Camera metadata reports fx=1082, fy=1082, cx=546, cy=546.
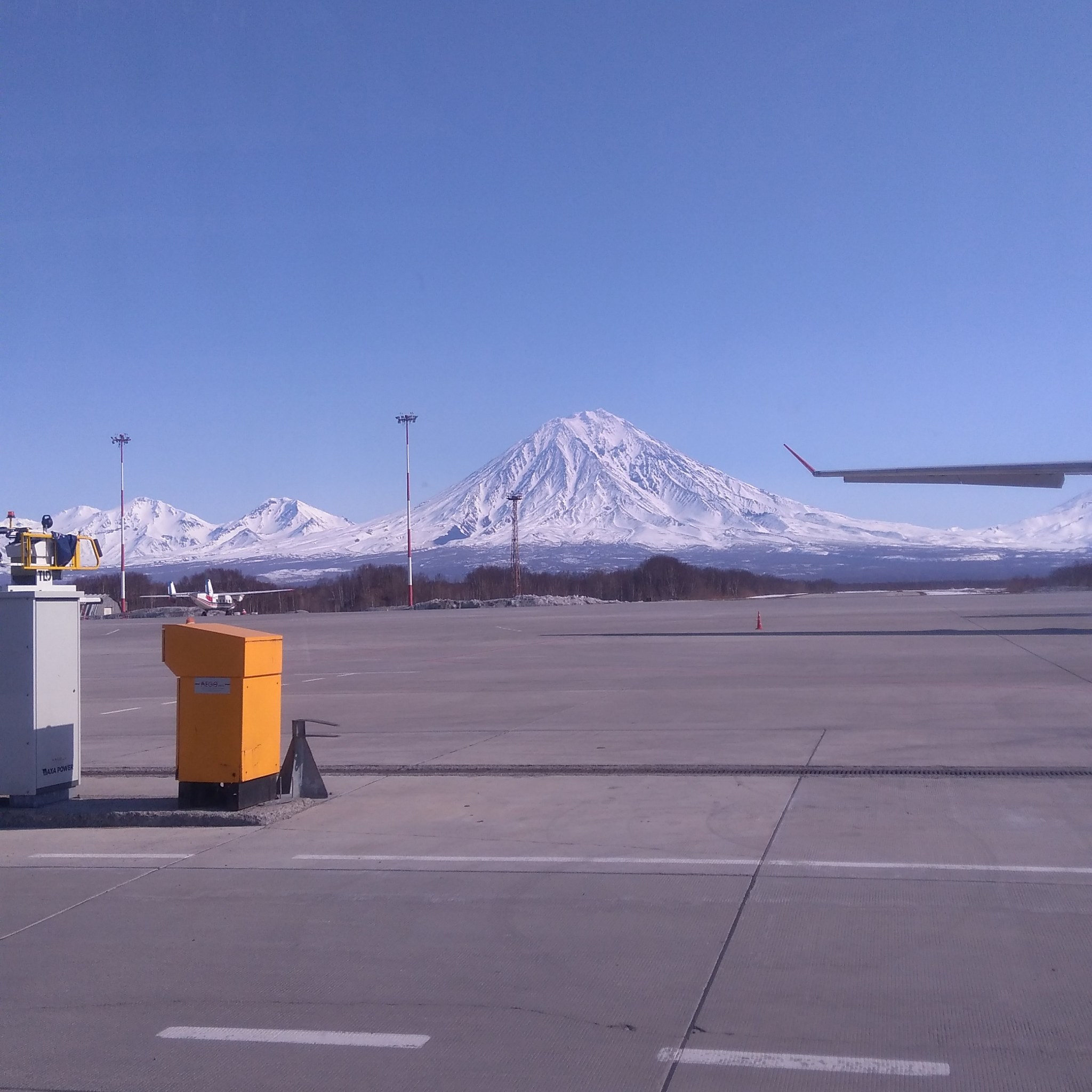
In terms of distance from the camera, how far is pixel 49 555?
388 inches

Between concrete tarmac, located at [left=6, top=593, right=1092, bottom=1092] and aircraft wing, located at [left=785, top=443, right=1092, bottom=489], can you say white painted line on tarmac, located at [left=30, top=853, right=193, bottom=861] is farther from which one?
aircraft wing, located at [left=785, top=443, right=1092, bottom=489]

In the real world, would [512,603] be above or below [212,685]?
below

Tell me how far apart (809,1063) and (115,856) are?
560 cm

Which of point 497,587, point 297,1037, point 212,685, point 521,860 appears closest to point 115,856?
point 212,685

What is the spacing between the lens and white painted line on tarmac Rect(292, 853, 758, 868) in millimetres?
7316

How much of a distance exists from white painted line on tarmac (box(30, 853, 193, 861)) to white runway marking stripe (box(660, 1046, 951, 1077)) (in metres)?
4.68

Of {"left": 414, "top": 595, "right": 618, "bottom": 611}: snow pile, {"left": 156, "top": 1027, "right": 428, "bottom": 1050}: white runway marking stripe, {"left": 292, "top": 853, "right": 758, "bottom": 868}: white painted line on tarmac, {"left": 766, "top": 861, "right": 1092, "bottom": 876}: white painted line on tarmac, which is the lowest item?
{"left": 414, "top": 595, "right": 618, "bottom": 611}: snow pile

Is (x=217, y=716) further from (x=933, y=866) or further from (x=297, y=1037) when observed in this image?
(x=933, y=866)

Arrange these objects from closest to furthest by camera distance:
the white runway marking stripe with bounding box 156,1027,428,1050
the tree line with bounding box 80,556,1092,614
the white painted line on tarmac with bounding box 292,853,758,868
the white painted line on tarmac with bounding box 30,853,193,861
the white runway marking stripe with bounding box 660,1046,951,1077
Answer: the white runway marking stripe with bounding box 660,1046,951,1077
the white runway marking stripe with bounding box 156,1027,428,1050
the white painted line on tarmac with bounding box 292,853,758,868
the white painted line on tarmac with bounding box 30,853,193,861
the tree line with bounding box 80,556,1092,614

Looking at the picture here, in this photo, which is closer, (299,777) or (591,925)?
(591,925)

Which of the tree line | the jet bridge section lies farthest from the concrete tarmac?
the tree line

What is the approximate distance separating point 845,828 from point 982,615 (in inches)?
1476

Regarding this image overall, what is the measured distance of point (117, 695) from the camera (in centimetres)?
2073

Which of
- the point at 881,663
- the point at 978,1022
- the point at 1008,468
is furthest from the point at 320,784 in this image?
the point at 1008,468
